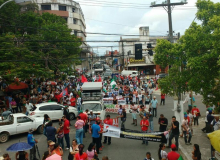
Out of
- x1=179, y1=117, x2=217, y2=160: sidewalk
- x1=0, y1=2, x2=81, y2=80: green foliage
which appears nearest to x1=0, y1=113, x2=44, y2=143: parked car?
x1=0, y1=2, x2=81, y2=80: green foliage

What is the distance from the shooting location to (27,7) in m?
35.8

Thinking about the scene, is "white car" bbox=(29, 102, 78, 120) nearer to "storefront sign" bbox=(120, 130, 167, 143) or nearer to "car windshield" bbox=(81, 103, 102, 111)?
"car windshield" bbox=(81, 103, 102, 111)

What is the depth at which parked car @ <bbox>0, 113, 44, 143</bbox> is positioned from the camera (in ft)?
40.7

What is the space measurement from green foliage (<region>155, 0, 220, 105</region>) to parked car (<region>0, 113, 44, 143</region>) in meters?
7.77

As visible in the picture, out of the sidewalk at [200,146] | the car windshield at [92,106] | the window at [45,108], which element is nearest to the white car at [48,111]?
the window at [45,108]

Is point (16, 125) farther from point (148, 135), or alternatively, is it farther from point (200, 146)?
point (200, 146)

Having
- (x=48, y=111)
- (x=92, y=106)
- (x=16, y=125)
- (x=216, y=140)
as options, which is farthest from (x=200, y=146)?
(x=48, y=111)

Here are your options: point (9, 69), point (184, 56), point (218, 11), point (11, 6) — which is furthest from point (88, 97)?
point (11, 6)

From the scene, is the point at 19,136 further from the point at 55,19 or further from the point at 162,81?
the point at 55,19

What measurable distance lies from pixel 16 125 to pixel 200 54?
398 inches

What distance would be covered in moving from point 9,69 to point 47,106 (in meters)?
5.68

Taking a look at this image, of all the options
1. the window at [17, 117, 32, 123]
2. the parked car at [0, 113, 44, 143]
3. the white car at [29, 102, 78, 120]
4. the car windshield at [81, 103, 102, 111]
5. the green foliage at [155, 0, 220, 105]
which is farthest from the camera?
the white car at [29, 102, 78, 120]

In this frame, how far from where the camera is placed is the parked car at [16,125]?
40.7 feet

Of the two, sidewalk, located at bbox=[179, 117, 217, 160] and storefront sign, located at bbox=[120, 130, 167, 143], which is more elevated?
storefront sign, located at bbox=[120, 130, 167, 143]
